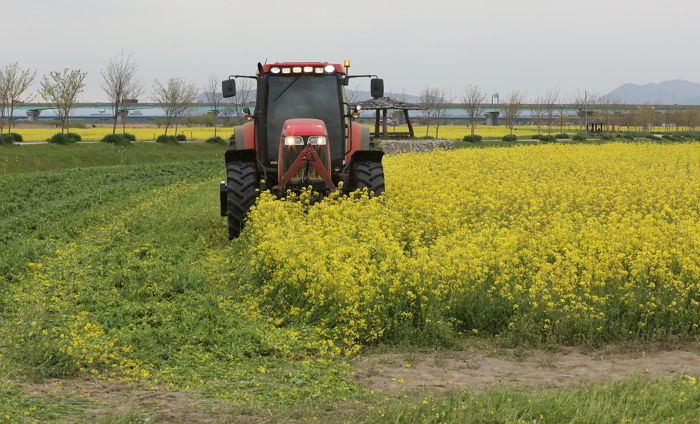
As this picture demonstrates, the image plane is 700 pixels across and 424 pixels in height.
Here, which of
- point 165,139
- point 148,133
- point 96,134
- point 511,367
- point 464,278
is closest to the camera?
point 511,367

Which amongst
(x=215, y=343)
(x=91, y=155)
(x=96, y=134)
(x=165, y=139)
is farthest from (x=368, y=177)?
(x=96, y=134)

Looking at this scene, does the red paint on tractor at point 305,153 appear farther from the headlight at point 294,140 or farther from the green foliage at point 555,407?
the green foliage at point 555,407

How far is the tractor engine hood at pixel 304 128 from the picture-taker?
11.9 meters

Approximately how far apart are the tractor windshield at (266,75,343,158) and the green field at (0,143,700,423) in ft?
5.53

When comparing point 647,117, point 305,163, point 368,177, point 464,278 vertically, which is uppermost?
point 647,117

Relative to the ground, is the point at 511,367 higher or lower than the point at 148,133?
lower

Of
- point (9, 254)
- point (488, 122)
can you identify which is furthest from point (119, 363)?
point (488, 122)

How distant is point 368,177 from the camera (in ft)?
42.1

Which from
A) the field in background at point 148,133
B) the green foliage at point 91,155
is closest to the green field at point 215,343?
the green foliage at point 91,155

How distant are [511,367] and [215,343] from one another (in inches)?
104

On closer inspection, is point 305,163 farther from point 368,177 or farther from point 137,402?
point 137,402

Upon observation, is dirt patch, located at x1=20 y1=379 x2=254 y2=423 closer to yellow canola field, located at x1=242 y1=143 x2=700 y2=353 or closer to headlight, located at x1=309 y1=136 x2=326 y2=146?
yellow canola field, located at x1=242 y1=143 x2=700 y2=353

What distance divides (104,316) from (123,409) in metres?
2.52

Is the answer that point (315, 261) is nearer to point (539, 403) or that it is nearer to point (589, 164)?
point (539, 403)
